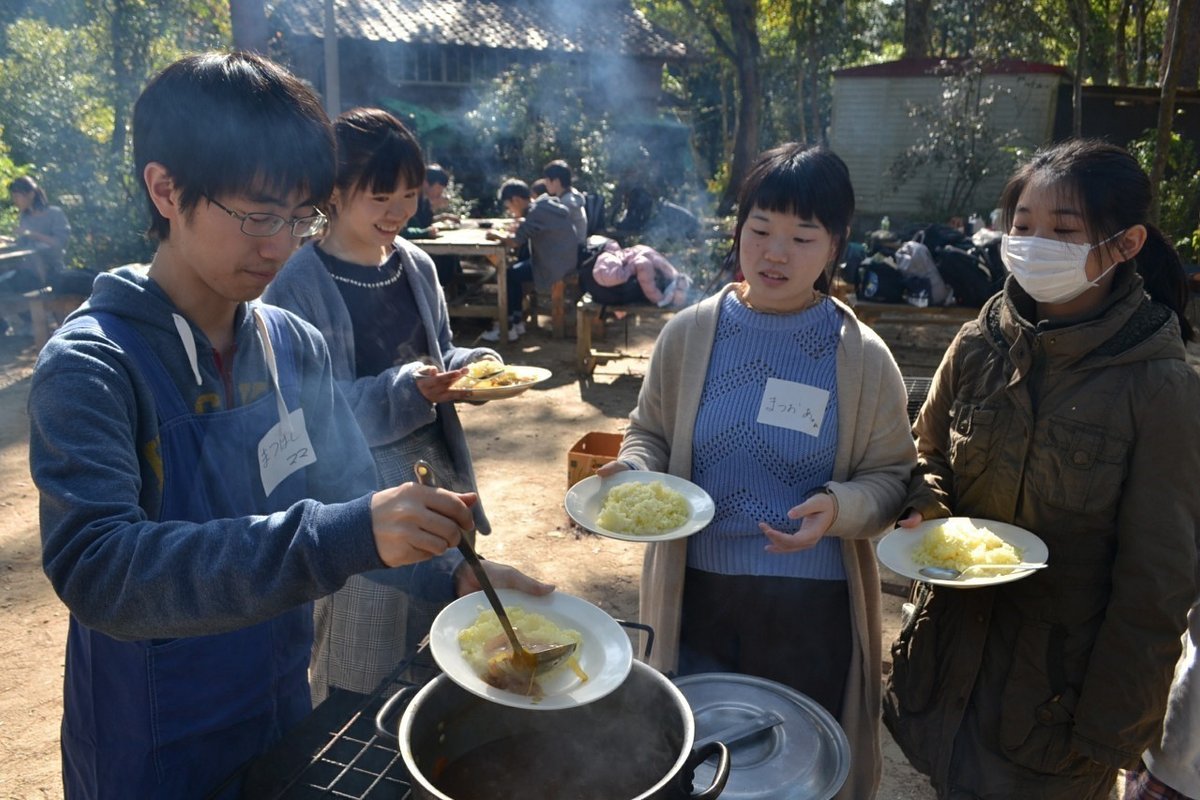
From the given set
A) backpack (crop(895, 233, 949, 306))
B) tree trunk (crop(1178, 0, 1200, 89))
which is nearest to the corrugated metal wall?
tree trunk (crop(1178, 0, 1200, 89))

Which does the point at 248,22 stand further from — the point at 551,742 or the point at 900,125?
the point at 900,125

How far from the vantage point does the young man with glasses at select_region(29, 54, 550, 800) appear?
3.93 ft

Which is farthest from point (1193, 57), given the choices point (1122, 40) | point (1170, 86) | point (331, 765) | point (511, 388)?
point (331, 765)

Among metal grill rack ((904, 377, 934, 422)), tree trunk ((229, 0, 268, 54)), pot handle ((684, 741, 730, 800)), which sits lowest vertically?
metal grill rack ((904, 377, 934, 422))

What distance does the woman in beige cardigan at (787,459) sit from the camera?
226 cm

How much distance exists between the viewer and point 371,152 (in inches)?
104

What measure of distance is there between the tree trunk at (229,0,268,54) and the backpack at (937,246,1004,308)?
24.0ft

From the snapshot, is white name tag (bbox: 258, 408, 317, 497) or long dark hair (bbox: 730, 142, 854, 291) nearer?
white name tag (bbox: 258, 408, 317, 497)

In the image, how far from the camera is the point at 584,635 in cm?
164

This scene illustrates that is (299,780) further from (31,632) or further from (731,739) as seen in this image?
(31,632)

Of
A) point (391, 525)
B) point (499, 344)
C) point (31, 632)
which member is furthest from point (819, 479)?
point (499, 344)

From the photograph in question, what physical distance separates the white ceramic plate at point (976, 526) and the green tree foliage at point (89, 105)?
12214mm

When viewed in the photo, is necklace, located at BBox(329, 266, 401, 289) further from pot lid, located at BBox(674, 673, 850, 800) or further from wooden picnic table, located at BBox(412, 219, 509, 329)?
wooden picnic table, located at BBox(412, 219, 509, 329)

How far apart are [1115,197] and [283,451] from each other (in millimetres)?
2093
